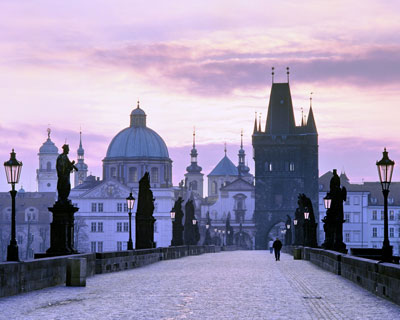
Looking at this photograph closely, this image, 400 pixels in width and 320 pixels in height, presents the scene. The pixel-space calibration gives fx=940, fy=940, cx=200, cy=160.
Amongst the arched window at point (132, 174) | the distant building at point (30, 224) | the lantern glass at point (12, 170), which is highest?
the arched window at point (132, 174)

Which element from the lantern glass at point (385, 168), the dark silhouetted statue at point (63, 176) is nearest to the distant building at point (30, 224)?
the dark silhouetted statue at point (63, 176)

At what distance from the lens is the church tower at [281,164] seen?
567 feet

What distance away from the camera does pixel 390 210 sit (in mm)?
182250

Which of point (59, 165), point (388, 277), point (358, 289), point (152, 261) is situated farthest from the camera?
point (152, 261)

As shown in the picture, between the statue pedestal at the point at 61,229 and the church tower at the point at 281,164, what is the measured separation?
138m

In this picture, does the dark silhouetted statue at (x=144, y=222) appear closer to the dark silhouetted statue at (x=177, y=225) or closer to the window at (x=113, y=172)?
the dark silhouetted statue at (x=177, y=225)

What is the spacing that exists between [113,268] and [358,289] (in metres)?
12.8

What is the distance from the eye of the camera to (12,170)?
87.1 feet

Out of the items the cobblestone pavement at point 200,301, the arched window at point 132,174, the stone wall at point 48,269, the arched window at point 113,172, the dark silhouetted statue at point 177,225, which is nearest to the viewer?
the cobblestone pavement at point 200,301

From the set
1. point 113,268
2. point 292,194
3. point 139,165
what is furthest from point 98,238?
point 113,268

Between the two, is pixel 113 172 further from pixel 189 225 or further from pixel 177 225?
pixel 177 225

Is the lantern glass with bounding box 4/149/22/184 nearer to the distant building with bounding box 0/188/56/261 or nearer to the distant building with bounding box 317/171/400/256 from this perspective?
the distant building with bounding box 0/188/56/261

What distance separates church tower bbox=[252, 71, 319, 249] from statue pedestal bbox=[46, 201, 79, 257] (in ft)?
453

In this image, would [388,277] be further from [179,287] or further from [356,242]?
[356,242]
